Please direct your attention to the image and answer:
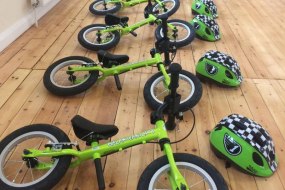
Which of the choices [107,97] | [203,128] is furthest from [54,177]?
[203,128]

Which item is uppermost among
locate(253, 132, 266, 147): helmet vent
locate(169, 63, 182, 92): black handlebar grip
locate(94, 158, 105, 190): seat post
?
locate(169, 63, 182, 92): black handlebar grip

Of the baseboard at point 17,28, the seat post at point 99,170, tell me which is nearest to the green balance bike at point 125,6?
the baseboard at point 17,28

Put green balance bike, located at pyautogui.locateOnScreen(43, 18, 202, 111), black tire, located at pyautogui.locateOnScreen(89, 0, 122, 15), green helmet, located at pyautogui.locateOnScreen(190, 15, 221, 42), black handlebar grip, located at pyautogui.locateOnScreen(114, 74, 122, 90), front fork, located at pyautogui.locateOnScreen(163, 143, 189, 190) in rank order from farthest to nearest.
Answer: black tire, located at pyautogui.locateOnScreen(89, 0, 122, 15) → green helmet, located at pyautogui.locateOnScreen(190, 15, 221, 42) → black handlebar grip, located at pyautogui.locateOnScreen(114, 74, 122, 90) → green balance bike, located at pyautogui.locateOnScreen(43, 18, 202, 111) → front fork, located at pyautogui.locateOnScreen(163, 143, 189, 190)

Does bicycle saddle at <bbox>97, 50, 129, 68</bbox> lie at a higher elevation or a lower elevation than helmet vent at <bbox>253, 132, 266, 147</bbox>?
higher

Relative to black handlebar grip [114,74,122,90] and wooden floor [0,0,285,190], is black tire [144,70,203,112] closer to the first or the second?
wooden floor [0,0,285,190]

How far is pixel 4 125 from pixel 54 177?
0.66 m

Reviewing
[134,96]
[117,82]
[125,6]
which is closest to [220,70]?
[134,96]

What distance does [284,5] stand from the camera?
12.6 ft

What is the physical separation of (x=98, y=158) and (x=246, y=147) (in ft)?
2.51

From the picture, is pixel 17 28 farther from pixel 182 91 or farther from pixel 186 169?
pixel 186 169

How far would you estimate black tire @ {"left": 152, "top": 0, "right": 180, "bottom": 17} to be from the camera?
307cm

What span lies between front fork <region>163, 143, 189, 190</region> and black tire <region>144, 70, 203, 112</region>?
55 centimetres

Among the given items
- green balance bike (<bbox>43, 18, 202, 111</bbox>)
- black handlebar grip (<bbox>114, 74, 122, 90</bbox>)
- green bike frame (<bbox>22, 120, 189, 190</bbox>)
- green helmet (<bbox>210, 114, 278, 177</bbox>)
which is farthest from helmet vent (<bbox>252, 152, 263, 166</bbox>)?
black handlebar grip (<bbox>114, 74, 122, 90</bbox>)

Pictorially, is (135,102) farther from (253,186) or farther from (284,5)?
(284,5)
